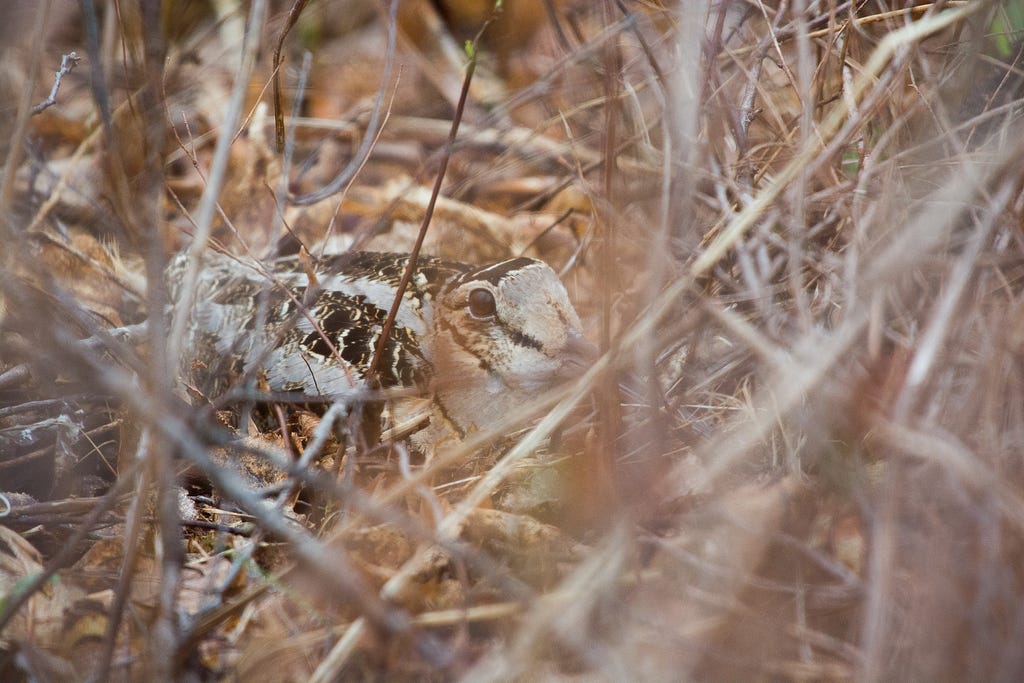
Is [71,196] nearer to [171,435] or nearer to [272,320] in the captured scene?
[272,320]

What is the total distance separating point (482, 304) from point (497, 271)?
0.11 meters

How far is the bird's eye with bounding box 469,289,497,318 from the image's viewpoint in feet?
7.88

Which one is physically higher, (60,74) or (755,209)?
(60,74)

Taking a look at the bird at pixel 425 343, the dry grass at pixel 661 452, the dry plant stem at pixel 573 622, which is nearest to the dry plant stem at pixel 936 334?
the dry grass at pixel 661 452

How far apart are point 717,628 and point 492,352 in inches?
47.8

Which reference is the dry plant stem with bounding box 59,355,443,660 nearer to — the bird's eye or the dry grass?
the dry grass

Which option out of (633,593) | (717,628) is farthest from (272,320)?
(717,628)

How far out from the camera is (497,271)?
239 cm

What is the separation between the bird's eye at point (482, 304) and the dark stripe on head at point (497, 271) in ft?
0.13

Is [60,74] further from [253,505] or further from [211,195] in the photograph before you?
[253,505]

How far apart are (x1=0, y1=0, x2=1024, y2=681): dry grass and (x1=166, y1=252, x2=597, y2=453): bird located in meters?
0.17

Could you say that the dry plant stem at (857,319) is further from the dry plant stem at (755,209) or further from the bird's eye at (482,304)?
the bird's eye at (482,304)

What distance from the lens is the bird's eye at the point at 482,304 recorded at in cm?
240

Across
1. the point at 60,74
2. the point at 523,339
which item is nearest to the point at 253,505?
the point at 523,339
